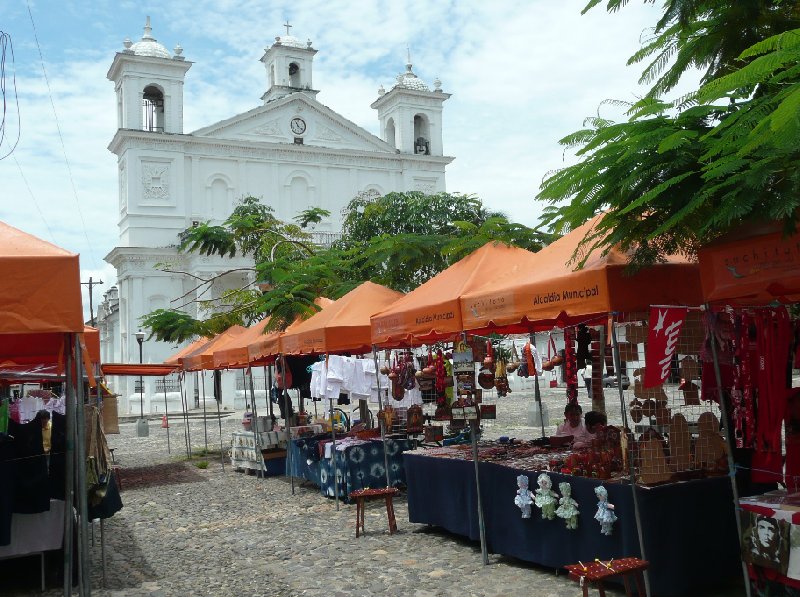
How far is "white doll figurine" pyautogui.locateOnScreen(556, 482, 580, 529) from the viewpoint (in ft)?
21.4

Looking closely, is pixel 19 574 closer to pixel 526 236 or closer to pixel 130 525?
pixel 130 525

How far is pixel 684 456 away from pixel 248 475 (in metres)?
10.8

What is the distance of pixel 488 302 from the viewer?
745 cm

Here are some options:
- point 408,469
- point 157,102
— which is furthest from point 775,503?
point 157,102

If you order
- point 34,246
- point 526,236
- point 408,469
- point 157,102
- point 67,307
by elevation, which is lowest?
point 408,469

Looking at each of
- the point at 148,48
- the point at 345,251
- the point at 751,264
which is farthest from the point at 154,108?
the point at 751,264

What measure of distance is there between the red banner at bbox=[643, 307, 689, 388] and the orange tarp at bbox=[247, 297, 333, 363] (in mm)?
7717

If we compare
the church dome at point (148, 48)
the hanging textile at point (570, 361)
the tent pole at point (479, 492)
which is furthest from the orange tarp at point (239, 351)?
the church dome at point (148, 48)

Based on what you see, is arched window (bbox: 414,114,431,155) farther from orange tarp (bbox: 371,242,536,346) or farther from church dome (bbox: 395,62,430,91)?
orange tarp (bbox: 371,242,536,346)

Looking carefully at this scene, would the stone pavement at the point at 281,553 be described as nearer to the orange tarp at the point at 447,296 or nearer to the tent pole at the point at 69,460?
the orange tarp at the point at 447,296

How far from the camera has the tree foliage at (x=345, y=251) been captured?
40.1ft

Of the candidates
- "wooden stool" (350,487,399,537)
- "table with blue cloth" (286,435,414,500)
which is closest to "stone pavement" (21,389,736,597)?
"wooden stool" (350,487,399,537)

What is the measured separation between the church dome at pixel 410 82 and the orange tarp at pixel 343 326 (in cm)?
3926

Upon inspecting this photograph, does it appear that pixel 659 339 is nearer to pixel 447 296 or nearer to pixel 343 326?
pixel 447 296
